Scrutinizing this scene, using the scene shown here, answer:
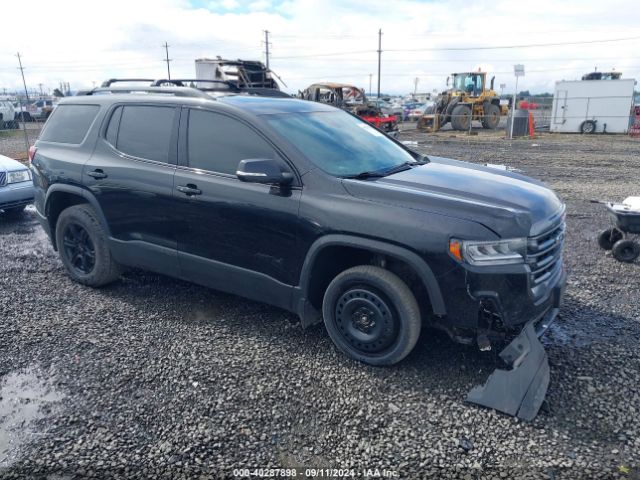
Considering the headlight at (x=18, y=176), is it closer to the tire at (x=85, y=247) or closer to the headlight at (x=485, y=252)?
the tire at (x=85, y=247)

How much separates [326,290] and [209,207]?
1141 millimetres

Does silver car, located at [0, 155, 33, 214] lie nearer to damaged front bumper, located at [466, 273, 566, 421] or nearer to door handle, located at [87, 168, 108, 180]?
door handle, located at [87, 168, 108, 180]

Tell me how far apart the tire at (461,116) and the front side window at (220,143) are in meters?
22.2

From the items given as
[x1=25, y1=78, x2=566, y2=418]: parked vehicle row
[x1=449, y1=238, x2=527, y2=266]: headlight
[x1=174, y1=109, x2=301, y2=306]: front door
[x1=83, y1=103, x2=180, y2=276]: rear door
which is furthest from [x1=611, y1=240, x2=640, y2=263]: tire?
[x1=83, y1=103, x2=180, y2=276]: rear door

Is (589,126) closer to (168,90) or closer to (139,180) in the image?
(168,90)

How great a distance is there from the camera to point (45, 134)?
538cm

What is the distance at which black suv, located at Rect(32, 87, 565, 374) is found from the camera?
3246 mm

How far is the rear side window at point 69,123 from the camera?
5.02 meters

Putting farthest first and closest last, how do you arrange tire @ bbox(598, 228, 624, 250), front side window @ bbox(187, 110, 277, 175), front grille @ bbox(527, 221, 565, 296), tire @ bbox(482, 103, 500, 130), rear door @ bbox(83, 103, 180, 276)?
tire @ bbox(482, 103, 500, 130) < tire @ bbox(598, 228, 624, 250) < rear door @ bbox(83, 103, 180, 276) < front side window @ bbox(187, 110, 277, 175) < front grille @ bbox(527, 221, 565, 296)

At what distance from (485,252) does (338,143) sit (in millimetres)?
1577

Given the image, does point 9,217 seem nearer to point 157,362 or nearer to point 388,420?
point 157,362

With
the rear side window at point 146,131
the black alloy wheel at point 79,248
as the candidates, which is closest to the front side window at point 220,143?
the rear side window at point 146,131

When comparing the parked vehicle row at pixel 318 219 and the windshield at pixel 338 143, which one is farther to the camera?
the windshield at pixel 338 143

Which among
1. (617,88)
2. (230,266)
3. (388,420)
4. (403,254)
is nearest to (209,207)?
(230,266)
